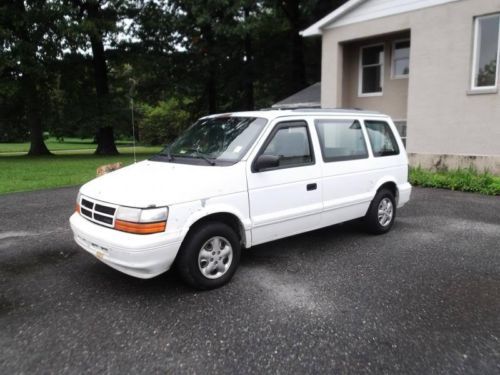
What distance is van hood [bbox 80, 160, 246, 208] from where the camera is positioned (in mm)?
3922

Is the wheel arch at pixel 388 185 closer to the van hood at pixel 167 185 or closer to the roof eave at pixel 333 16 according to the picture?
the van hood at pixel 167 185

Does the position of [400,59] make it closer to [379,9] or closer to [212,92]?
[379,9]

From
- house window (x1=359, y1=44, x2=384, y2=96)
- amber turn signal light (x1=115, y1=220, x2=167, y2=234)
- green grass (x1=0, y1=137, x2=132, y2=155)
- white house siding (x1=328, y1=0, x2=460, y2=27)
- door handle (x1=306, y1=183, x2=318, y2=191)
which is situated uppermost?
white house siding (x1=328, y1=0, x2=460, y2=27)

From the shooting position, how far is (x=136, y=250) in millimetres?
3748

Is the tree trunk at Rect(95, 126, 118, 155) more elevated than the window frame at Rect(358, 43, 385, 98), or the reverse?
the window frame at Rect(358, 43, 385, 98)

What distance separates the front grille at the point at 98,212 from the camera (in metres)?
4.01

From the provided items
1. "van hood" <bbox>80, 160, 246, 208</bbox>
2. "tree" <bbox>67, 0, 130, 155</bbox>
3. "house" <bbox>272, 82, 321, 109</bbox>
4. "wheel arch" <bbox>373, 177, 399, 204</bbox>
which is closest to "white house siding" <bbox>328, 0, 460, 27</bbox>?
"house" <bbox>272, 82, 321, 109</bbox>

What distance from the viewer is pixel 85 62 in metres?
27.1

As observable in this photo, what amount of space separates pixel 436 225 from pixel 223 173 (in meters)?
4.51

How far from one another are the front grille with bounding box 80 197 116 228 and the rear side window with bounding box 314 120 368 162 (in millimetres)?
2752

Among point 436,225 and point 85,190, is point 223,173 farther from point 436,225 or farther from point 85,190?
point 436,225

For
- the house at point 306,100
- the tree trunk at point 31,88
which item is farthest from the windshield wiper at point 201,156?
the tree trunk at point 31,88

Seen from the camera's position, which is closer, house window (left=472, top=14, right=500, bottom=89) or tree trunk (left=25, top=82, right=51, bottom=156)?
house window (left=472, top=14, right=500, bottom=89)

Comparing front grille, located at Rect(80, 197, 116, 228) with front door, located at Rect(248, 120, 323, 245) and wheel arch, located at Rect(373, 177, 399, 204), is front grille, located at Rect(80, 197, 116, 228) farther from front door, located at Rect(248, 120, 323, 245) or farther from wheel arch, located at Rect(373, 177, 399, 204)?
Answer: wheel arch, located at Rect(373, 177, 399, 204)
